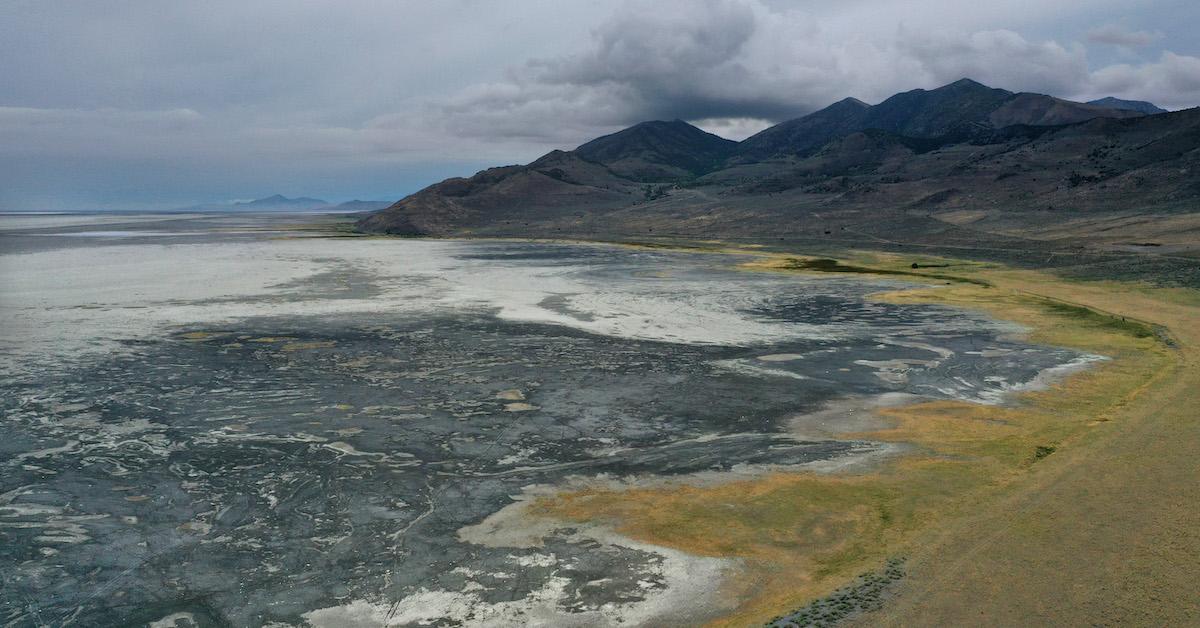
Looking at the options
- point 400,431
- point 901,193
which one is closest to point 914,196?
point 901,193

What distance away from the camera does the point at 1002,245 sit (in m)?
66.1

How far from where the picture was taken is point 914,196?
333ft

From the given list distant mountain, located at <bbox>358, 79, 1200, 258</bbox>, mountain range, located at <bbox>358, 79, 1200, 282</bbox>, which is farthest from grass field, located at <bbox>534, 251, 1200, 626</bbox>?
distant mountain, located at <bbox>358, 79, 1200, 258</bbox>

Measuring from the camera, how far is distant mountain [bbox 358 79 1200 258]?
76500 millimetres

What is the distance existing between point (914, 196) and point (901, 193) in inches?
111

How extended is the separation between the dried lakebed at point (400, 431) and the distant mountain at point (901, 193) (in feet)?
159

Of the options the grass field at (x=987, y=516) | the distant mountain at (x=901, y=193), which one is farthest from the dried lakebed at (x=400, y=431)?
the distant mountain at (x=901, y=193)

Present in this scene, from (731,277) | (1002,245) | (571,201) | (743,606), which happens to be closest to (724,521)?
(743,606)

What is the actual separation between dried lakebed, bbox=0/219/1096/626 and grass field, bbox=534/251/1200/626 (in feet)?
2.86

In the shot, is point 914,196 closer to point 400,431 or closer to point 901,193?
point 901,193

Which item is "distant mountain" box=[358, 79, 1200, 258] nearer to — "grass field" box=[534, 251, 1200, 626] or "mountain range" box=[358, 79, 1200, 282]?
"mountain range" box=[358, 79, 1200, 282]

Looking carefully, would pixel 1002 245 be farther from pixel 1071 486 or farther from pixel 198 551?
pixel 198 551

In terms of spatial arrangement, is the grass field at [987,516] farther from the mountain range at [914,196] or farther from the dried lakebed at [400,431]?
the mountain range at [914,196]

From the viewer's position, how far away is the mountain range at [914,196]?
72750mm
